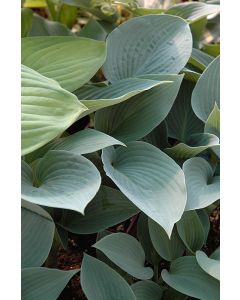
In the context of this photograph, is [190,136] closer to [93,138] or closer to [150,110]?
[150,110]

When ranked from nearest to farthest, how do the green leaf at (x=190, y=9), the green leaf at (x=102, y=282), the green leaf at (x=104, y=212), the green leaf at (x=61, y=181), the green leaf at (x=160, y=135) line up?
the green leaf at (x=61, y=181)
the green leaf at (x=102, y=282)
the green leaf at (x=104, y=212)
the green leaf at (x=160, y=135)
the green leaf at (x=190, y=9)

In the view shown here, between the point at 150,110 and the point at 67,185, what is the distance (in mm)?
246

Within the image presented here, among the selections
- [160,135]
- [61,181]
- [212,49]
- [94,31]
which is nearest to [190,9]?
[212,49]

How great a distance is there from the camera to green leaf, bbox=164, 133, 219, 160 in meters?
0.81

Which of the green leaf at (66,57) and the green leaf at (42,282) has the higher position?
the green leaf at (66,57)

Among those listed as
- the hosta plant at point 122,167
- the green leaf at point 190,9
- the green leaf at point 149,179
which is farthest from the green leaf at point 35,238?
the green leaf at point 190,9

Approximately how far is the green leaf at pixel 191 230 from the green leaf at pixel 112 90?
0.18 m

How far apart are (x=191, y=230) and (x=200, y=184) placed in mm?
67

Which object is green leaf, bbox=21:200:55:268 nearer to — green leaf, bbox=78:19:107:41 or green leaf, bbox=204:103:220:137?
green leaf, bbox=204:103:220:137

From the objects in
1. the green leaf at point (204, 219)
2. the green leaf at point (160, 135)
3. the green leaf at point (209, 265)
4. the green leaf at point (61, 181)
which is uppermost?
the green leaf at point (61, 181)

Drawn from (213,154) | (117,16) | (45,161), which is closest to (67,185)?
(45,161)

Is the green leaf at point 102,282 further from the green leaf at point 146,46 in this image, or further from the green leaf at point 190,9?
the green leaf at point 190,9

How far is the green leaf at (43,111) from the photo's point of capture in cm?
60

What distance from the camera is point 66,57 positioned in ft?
2.69
